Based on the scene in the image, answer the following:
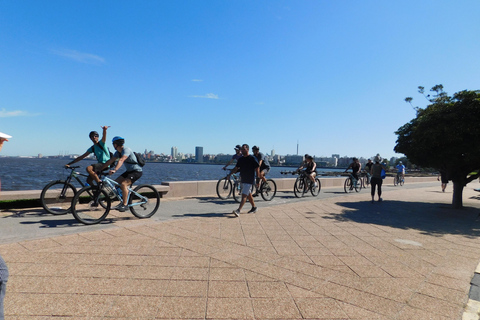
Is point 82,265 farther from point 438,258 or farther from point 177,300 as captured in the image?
point 438,258

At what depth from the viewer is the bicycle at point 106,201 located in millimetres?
5652

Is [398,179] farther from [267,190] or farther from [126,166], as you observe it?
[126,166]

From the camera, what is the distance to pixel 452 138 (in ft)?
27.1

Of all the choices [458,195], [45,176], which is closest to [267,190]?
[458,195]

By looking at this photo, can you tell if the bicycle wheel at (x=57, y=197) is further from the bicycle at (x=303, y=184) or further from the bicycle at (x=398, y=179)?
the bicycle at (x=398, y=179)

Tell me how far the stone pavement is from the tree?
3.66 m

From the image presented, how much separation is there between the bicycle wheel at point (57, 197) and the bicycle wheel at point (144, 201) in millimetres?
1488

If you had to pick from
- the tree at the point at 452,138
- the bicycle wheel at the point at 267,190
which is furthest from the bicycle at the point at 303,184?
the tree at the point at 452,138

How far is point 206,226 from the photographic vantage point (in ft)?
19.0

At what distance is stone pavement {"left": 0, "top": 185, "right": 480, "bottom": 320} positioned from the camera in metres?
2.62

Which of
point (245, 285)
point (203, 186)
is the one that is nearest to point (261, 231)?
point (245, 285)

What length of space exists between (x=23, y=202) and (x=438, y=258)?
28.5 feet

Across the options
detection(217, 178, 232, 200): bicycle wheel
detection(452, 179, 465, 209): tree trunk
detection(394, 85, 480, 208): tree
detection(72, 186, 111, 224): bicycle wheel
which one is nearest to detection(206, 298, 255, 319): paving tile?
detection(72, 186, 111, 224): bicycle wheel

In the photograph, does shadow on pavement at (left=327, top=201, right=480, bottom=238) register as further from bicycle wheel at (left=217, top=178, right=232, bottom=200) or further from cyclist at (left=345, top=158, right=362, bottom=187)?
cyclist at (left=345, top=158, right=362, bottom=187)
